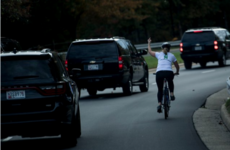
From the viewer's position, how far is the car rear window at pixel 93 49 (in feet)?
65.5

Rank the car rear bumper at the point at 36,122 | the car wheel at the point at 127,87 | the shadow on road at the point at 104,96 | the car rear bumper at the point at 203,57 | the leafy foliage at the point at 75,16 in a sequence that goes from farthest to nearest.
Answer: the leafy foliage at the point at 75,16 → the car rear bumper at the point at 203,57 → the shadow on road at the point at 104,96 → the car wheel at the point at 127,87 → the car rear bumper at the point at 36,122

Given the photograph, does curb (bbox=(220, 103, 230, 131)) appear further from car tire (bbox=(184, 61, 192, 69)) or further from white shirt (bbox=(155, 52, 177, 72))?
car tire (bbox=(184, 61, 192, 69))

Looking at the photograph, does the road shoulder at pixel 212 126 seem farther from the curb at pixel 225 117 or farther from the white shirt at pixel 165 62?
the white shirt at pixel 165 62

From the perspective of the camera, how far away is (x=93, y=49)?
20000mm

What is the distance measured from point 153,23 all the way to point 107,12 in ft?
98.1

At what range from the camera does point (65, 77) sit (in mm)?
10766

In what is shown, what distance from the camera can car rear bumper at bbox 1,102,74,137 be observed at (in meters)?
9.73

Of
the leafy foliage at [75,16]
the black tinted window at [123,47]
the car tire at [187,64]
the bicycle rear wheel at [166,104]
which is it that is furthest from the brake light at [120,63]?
the car tire at [187,64]

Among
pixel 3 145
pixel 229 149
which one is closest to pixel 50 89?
pixel 3 145

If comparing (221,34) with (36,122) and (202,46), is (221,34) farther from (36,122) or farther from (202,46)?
(36,122)

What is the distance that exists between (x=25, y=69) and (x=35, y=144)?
1794 millimetres

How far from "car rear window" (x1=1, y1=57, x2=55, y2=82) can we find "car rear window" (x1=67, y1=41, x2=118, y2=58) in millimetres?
9684

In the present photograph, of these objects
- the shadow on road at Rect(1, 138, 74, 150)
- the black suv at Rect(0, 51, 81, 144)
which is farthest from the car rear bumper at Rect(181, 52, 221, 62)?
the black suv at Rect(0, 51, 81, 144)

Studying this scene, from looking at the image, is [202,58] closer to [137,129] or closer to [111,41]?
[111,41]
